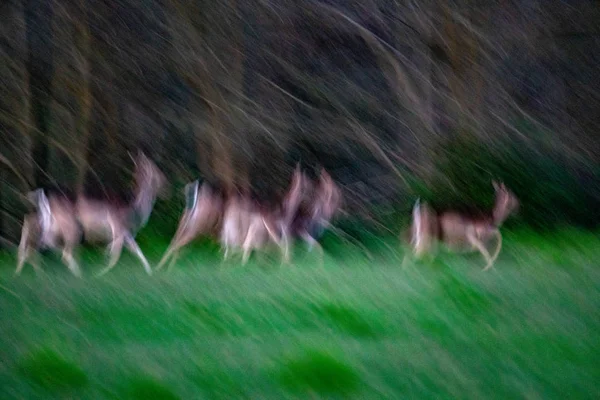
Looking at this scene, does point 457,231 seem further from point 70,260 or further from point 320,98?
point 70,260

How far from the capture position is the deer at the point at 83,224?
13.9ft

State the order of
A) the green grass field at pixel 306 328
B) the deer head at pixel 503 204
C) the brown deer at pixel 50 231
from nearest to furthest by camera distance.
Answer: the green grass field at pixel 306 328, the brown deer at pixel 50 231, the deer head at pixel 503 204

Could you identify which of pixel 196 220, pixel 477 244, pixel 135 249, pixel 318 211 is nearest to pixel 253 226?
pixel 196 220

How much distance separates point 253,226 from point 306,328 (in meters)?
0.97

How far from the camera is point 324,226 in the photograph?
450 centimetres

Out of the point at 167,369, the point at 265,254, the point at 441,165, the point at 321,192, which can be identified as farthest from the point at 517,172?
the point at 167,369

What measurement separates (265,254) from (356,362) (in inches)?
46.2

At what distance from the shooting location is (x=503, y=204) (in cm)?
453

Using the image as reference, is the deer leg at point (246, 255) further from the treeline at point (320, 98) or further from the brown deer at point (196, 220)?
the treeline at point (320, 98)

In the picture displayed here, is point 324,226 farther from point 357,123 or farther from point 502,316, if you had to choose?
point 502,316

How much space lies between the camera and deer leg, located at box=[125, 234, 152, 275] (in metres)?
4.13

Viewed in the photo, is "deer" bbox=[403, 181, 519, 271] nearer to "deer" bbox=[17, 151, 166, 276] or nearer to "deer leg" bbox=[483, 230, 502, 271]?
"deer leg" bbox=[483, 230, 502, 271]

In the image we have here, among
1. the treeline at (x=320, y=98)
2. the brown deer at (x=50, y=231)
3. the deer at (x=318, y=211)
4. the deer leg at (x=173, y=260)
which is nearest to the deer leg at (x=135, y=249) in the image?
the deer leg at (x=173, y=260)

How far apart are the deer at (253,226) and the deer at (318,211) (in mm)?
69
